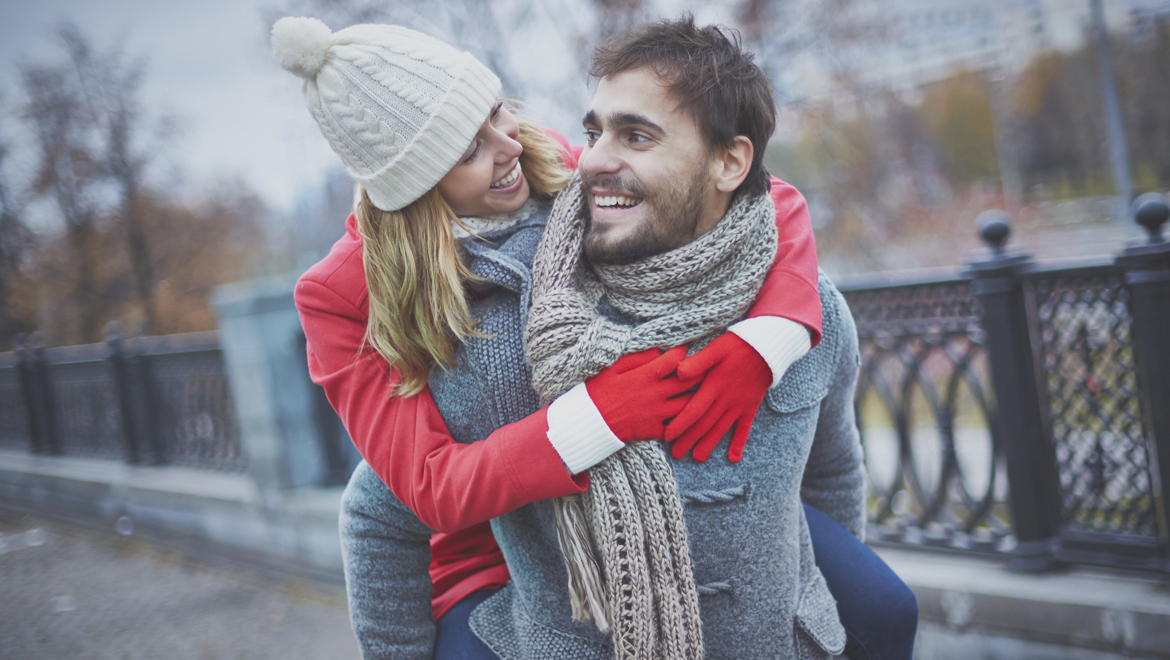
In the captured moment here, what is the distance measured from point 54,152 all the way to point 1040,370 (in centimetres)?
1726

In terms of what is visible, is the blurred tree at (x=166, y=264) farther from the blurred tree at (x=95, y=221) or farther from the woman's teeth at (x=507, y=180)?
the woman's teeth at (x=507, y=180)

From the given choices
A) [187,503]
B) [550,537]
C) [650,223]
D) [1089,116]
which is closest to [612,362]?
[650,223]

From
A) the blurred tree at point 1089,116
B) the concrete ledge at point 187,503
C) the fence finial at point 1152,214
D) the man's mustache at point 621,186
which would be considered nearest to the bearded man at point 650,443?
the man's mustache at point 621,186

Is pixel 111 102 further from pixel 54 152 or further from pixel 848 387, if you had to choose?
pixel 848 387

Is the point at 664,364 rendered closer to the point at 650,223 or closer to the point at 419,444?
the point at 650,223

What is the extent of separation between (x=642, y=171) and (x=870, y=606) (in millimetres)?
1222

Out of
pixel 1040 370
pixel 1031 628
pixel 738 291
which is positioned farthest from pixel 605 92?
pixel 1031 628

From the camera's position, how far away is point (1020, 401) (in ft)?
10.5

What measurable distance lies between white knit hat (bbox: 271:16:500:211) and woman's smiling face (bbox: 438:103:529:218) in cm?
4

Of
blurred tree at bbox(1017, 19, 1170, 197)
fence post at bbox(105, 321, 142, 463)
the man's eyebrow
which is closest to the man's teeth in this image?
the man's eyebrow

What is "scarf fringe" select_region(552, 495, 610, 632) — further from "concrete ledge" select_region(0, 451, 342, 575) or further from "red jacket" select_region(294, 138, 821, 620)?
"concrete ledge" select_region(0, 451, 342, 575)

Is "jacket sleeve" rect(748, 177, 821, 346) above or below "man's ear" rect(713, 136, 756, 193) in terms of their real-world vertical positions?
below

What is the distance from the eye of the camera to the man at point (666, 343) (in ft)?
5.17

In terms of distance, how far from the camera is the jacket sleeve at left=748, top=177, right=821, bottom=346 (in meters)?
1.70
